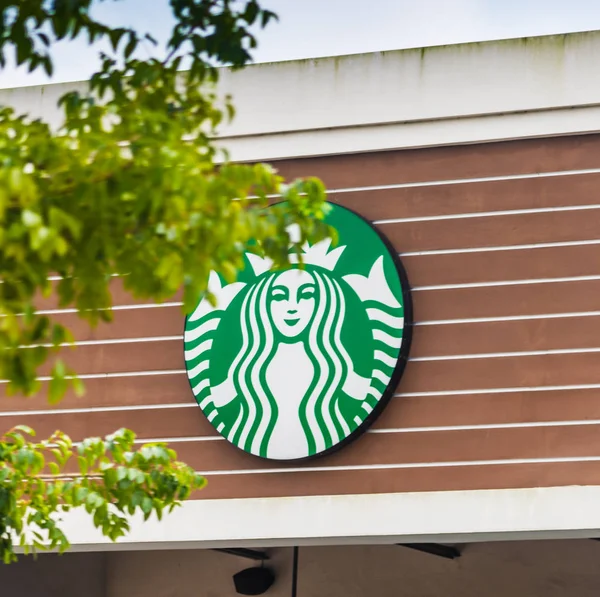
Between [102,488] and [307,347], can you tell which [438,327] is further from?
[102,488]

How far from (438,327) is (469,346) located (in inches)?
9.0

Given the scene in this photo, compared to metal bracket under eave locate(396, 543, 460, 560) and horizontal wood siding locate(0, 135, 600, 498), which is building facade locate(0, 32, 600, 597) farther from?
metal bracket under eave locate(396, 543, 460, 560)

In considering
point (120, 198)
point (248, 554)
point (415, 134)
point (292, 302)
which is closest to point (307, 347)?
point (292, 302)

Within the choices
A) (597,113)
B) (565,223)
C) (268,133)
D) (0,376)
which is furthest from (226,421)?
(0,376)

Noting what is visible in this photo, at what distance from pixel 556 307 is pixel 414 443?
3.94ft

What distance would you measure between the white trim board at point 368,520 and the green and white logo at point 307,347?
37 centimetres

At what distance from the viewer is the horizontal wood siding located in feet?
23.6

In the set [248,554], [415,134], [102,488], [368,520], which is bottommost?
[248,554]

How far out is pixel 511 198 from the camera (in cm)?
750

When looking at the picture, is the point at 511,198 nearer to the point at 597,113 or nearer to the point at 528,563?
the point at 597,113

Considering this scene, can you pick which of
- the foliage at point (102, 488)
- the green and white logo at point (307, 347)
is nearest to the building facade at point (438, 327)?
the green and white logo at point (307, 347)

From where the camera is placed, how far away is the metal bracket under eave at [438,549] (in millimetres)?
8734

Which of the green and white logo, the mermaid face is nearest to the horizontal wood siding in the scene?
the green and white logo

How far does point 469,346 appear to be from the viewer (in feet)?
24.1
